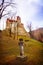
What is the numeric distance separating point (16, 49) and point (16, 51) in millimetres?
28

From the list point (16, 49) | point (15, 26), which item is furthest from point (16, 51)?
point (15, 26)

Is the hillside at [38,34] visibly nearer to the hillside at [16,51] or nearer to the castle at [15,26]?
the hillside at [16,51]

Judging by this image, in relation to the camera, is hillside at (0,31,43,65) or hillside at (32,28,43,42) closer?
hillside at (0,31,43,65)

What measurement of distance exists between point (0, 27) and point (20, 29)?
11.1 inches

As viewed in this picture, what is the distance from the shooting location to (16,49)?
2.51m

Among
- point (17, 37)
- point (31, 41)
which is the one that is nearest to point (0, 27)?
point (17, 37)

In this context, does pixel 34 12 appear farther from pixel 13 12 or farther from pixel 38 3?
pixel 13 12

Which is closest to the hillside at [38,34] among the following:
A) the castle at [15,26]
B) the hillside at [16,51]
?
the hillside at [16,51]

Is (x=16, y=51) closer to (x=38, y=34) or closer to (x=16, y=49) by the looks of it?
(x=16, y=49)

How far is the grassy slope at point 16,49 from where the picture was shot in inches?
97.3

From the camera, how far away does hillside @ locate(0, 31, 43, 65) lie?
246cm

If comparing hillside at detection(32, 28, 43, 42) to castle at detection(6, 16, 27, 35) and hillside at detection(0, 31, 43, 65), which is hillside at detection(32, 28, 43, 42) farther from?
castle at detection(6, 16, 27, 35)

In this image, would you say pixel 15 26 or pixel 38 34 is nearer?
pixel 15 26

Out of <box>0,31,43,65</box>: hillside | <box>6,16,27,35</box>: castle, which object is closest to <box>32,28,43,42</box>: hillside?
<box>0,31,43,65</box>: hillside
